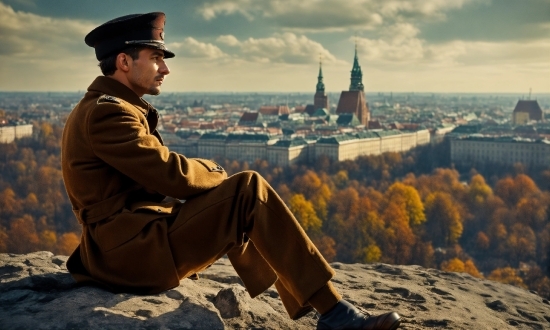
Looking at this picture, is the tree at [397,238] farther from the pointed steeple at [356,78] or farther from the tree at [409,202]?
the pointed steeple at [356,78]

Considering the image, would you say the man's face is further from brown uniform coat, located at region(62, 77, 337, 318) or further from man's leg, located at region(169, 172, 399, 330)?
man's leg, located at region(169, 172, 399, 330)

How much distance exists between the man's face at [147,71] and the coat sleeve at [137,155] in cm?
16

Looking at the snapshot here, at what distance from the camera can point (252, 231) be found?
219cm

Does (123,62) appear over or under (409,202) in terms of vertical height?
over

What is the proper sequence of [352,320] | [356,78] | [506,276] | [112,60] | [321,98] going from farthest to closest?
[321,98]
[356,78]
[506,276]
[112,60]
[352,320]

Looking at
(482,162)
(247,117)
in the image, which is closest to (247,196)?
(482,162)

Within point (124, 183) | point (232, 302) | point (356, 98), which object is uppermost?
point (124, 183)

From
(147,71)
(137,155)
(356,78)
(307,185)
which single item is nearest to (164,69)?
(147,71)

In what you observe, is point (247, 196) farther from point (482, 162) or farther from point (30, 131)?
point (482, 162)

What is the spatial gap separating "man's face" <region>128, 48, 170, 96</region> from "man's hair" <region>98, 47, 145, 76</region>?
0.01 m

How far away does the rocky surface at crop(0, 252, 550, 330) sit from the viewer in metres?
2.28

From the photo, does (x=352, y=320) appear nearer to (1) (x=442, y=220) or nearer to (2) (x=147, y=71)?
(2) (x=147, y=71)

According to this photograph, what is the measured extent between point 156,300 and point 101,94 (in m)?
0.69

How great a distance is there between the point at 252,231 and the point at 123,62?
0.67 meters
